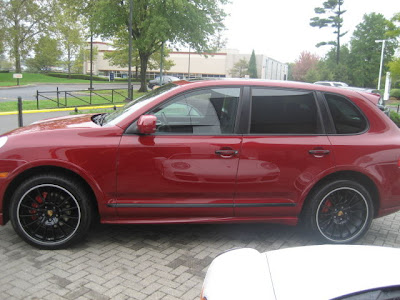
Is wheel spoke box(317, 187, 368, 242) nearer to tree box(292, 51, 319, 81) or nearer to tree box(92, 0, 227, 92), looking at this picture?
tree box(92, 0, 227, 92)

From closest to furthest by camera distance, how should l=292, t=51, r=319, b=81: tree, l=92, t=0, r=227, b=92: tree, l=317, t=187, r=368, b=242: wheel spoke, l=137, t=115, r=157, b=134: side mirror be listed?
l=137, t=115, r=157, b=134: side mirror
l=317, t=187, r=368, b=242: wheel spoke
l=92, t=0, r=227, b=92: tree
l=292, t=51, r=319, b=81: tree

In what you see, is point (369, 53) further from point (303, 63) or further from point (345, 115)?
point (345, 115)

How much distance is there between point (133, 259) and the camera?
12.3 ft

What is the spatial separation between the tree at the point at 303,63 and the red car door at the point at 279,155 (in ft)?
252

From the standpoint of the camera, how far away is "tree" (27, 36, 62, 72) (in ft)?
A: 175

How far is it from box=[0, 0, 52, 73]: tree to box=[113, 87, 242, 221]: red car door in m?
54.0

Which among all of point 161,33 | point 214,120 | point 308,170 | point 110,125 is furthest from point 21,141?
point 161,33

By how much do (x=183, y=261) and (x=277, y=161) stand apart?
4.70 feet

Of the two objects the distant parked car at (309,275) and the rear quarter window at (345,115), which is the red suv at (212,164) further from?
the distant parked car at (309,275)

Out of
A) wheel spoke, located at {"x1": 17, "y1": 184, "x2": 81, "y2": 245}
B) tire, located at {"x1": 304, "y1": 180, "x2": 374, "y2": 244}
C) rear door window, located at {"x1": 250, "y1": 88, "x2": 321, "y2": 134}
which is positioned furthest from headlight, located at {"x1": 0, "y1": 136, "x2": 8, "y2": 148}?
tire, located at {"x1": 304, "y1": 180, "x2": 374, "y2": 244}

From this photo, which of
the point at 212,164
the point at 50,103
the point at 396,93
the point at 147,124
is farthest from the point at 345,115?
the point at 396,93

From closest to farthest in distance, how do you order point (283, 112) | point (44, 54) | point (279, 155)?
point (279, 155), point (283, 112), point (44, 54)

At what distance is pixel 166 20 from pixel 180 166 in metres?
27.4

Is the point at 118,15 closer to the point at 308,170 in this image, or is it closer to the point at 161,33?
the point at 161,33
